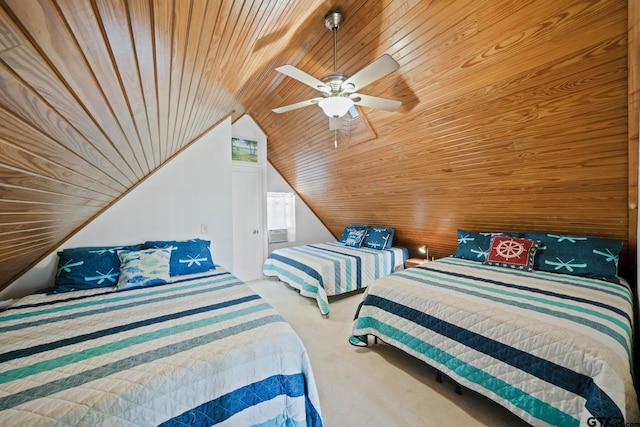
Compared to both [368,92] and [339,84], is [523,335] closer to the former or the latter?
[339,84]

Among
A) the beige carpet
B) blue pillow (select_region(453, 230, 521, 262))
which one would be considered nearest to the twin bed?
the beige carpet

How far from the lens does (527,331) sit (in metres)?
1.42

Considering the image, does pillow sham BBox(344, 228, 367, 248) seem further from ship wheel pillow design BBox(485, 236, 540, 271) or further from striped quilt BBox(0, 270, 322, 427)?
striped quilt BBox(0, 270, 322, 427)

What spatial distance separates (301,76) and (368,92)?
0.97 meters

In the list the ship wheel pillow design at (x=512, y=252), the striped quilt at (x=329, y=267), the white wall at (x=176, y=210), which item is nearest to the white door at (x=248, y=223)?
the striped quilt at (x=329, y=267)

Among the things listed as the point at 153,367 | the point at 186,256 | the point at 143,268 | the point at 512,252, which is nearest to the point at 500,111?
the point at 512,252

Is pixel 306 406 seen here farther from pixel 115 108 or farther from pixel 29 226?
pixel 29 226

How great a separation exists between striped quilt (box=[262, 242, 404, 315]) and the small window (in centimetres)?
68

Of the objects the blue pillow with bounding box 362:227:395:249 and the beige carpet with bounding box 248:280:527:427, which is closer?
the beige carpet with bounding box 248:280:527:427

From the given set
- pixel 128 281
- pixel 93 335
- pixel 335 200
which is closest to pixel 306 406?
pixel 93 335

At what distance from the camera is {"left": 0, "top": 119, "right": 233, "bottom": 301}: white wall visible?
233 cm

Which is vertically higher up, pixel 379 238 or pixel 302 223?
pixel 302 223

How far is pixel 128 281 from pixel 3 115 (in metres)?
1.88

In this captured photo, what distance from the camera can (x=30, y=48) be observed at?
0.46m
